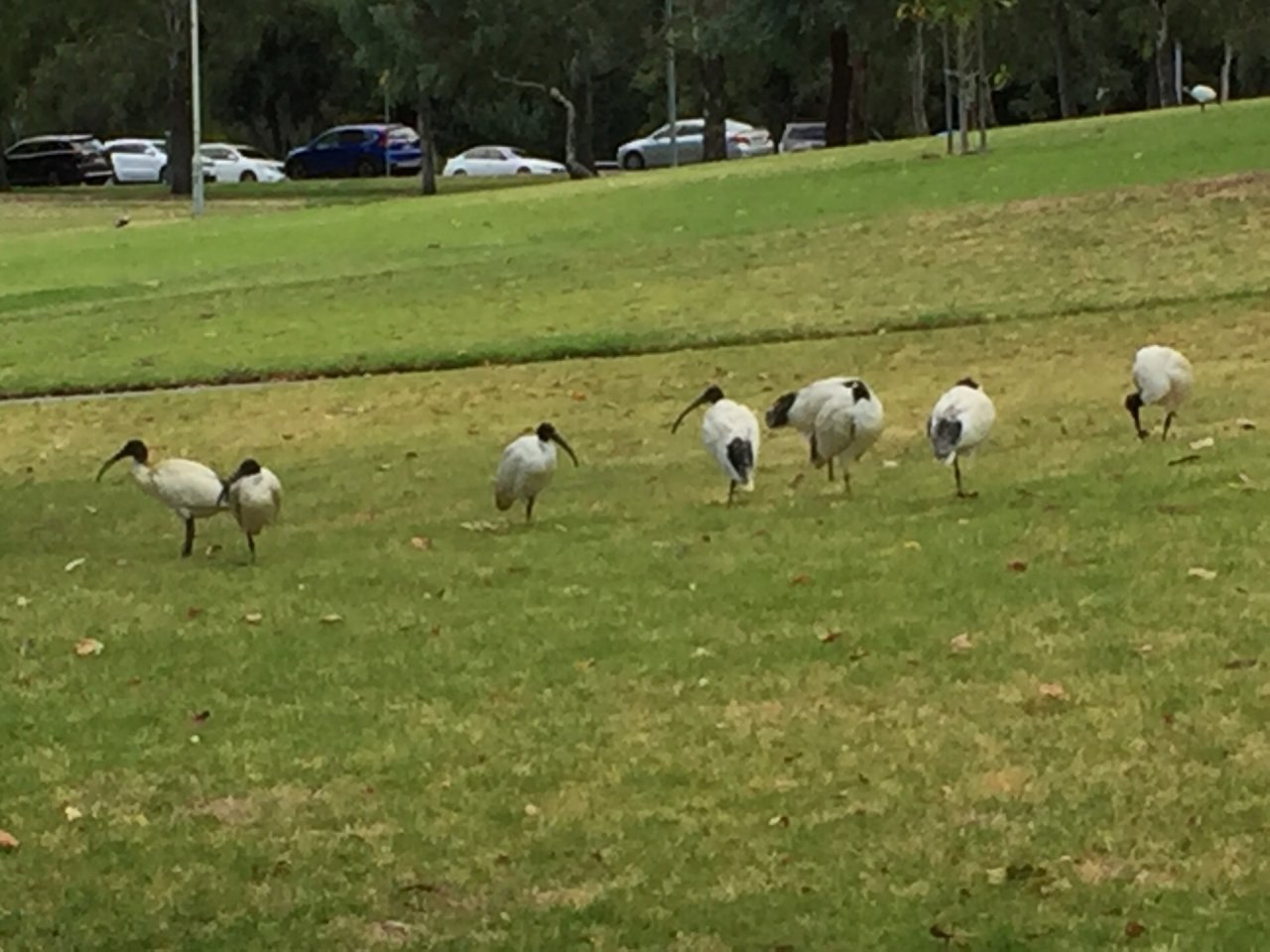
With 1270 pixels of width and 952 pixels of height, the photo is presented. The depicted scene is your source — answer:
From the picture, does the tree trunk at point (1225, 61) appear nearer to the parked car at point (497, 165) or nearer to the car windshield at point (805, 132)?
the car windshield at point (805, 132)

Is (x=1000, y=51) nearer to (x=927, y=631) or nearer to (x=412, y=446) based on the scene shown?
(x=412, y=446)

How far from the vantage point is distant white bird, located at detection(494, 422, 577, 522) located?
1141cm

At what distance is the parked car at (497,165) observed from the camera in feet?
220

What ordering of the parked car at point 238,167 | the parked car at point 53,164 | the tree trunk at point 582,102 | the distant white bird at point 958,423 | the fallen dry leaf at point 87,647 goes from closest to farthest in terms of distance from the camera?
the fallen dry leaf at point 87,647 < the distant white bird at point 958,423 < the tree trunk at point 582,102 < the parked car at point 238,167 < the parked car at point 53,164

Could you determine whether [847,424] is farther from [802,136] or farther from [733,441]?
[802,136]

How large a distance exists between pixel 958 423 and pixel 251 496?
3366 millimetres

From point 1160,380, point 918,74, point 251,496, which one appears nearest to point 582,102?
point 918,74

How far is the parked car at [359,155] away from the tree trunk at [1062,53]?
1908 cm

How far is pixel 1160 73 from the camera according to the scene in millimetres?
58719

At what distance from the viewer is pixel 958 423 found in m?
11.3

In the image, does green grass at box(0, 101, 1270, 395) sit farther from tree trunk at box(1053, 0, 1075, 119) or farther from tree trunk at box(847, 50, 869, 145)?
tree trunk at box(1053, 0, 1075, 119)

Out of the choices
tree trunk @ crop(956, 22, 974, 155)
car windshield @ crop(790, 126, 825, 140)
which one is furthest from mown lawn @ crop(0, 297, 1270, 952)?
car windshield @ crop(790, 126, 825, 140)

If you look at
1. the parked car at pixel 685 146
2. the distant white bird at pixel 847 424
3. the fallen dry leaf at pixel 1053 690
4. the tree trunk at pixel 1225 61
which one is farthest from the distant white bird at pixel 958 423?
the parked car at pixel 685 146

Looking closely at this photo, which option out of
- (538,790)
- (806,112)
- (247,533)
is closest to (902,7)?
(247,533)
